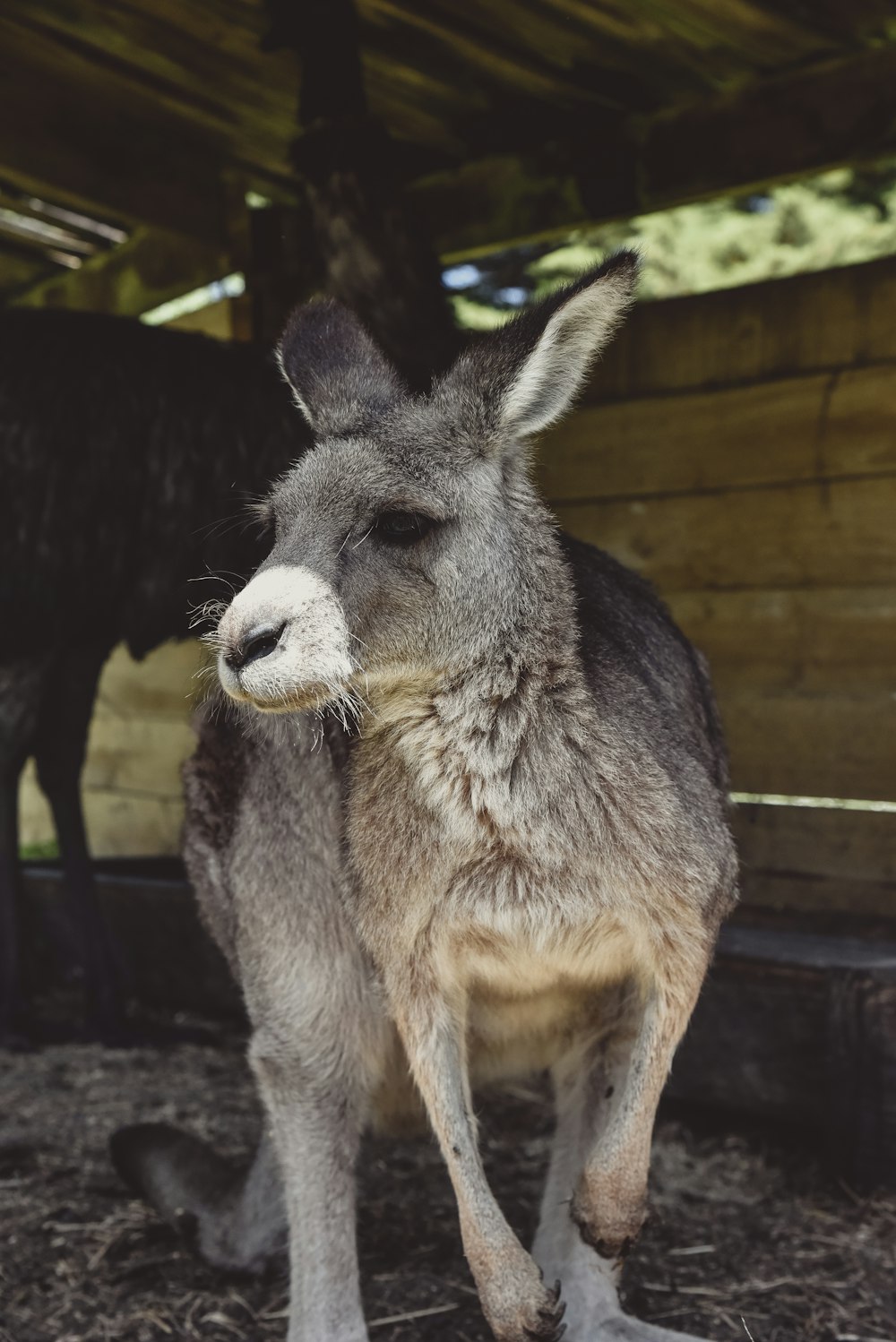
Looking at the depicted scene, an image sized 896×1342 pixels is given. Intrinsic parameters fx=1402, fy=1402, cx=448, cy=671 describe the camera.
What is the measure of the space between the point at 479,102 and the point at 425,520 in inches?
112

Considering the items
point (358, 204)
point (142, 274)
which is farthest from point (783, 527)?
point (142, 274)

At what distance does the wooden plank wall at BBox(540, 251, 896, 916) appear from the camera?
413cm

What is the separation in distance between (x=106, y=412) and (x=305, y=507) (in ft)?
6.18

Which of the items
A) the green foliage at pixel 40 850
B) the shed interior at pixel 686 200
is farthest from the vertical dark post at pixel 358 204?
the green foliage at pixel 40 850

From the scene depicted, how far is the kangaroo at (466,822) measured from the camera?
2.27 metres

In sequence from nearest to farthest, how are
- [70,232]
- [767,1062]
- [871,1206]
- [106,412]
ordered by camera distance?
[871,1206] → [767,1062] → [106,412] → [70,232]

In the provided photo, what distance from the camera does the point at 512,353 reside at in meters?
2.37

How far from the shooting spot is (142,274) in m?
5.89

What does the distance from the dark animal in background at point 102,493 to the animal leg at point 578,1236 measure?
179 cm

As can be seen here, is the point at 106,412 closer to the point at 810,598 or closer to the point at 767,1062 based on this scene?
the point at 810,598

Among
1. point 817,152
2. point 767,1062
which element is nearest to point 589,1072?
point 767,1062

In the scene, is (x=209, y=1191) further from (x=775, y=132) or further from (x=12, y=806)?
(x=775, y=132)

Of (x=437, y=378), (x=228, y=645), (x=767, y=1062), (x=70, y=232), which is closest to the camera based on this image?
(x=228, y=645)

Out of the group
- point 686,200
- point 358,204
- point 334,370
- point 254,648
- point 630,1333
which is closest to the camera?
point 254,648
